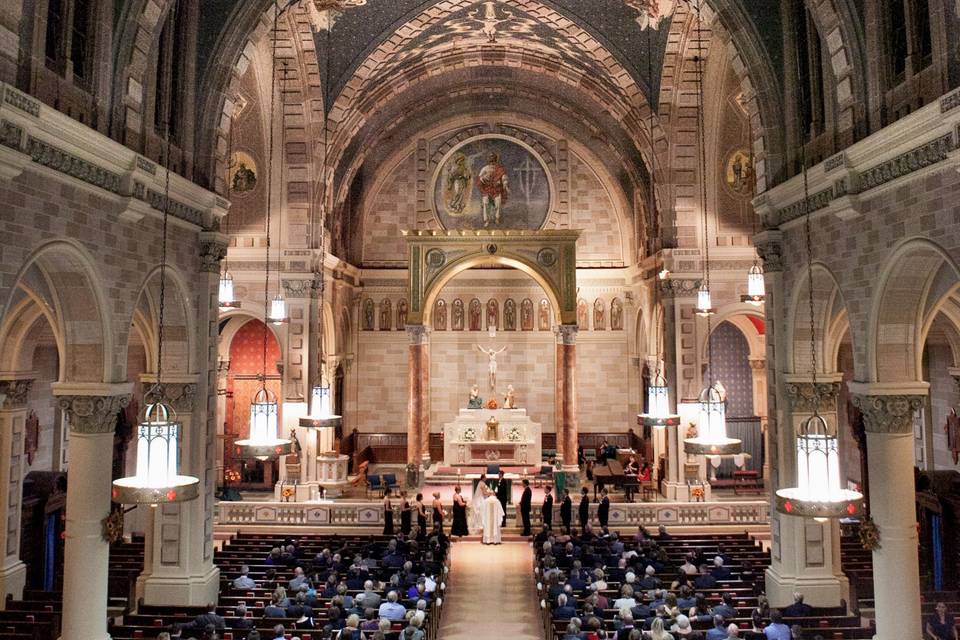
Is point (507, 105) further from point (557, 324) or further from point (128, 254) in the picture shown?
point (128, 254)

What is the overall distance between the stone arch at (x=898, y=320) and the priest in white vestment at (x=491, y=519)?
11562 millimetres

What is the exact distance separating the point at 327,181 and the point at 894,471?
19.7 meters

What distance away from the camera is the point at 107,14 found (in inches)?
460

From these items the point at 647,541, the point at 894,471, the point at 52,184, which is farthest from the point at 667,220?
the point at 52,184

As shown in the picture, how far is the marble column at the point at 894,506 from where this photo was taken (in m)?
11.2

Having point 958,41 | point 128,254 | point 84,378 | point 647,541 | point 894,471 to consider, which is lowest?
point 647,541

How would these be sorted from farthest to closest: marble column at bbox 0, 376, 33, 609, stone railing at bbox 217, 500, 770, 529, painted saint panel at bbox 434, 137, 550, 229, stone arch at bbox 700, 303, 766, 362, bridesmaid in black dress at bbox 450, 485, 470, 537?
1. painted saint panel at bbox 434, 137, 550, 229
2. stone arch at bbox 700, 303, 766, 362
3. stone railing at bbox 217, 500, 770, 529
4. bridesmaid in black dress at bbox 450, 485, 470, 537
5. marble column at bbox 0, 376, 33, 609

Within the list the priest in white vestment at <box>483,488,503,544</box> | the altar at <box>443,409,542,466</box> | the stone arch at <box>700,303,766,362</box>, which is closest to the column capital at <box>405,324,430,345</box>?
the altar at <box>443,409,542,466</box>

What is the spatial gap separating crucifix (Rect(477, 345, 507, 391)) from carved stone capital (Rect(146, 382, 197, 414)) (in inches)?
685

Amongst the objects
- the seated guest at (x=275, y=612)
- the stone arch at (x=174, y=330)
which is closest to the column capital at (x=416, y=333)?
the stone arch at (x=174, y=330)

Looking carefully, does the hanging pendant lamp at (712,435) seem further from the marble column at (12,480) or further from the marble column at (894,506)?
the marble column at (12,480)

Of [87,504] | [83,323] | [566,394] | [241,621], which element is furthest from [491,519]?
[83,323]

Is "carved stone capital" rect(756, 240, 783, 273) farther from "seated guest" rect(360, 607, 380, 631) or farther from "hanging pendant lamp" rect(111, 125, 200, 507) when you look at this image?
"hanging pendant lamp" rect(111, 125, 200, 507)

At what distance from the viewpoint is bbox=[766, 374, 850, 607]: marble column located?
14.1m
